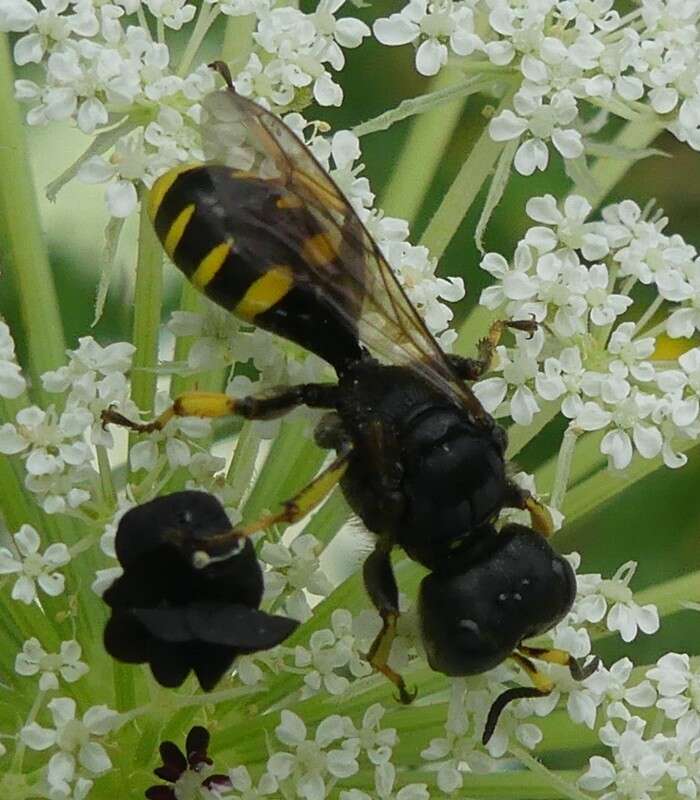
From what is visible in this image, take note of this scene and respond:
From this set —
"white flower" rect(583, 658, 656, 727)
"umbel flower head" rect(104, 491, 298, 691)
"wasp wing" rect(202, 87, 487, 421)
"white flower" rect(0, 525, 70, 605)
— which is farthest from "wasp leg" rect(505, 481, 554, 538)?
"white flower" rect(0, 525, 70, 605)

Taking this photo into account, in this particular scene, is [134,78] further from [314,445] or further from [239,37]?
[314,445]

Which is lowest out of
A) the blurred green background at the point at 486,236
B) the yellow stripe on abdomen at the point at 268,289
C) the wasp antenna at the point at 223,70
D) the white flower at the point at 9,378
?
the blurred green background at the point at 486,236

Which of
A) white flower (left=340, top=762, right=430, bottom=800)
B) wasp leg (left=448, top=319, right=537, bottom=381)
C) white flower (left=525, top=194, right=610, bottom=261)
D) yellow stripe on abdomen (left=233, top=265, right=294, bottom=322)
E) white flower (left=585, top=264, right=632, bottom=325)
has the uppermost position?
yellow stripe on abdomen (left=233, top=265, right=294, bottom=322)

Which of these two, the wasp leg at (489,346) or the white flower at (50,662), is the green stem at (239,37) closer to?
the wasp leg at (489,346)

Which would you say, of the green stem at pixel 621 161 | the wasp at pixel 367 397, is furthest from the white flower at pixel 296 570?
the green stem at pixel 621 161

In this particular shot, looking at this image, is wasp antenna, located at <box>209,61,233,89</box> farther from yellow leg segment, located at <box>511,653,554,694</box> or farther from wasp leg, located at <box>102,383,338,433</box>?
yellow leg segment, located at <box>511,653,554,694</box>

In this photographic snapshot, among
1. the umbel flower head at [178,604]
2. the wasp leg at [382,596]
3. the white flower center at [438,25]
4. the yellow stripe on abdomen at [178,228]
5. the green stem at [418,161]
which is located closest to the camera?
the umbel flower head at [178,604]

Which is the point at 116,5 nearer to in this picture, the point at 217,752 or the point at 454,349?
the point at 454,349
